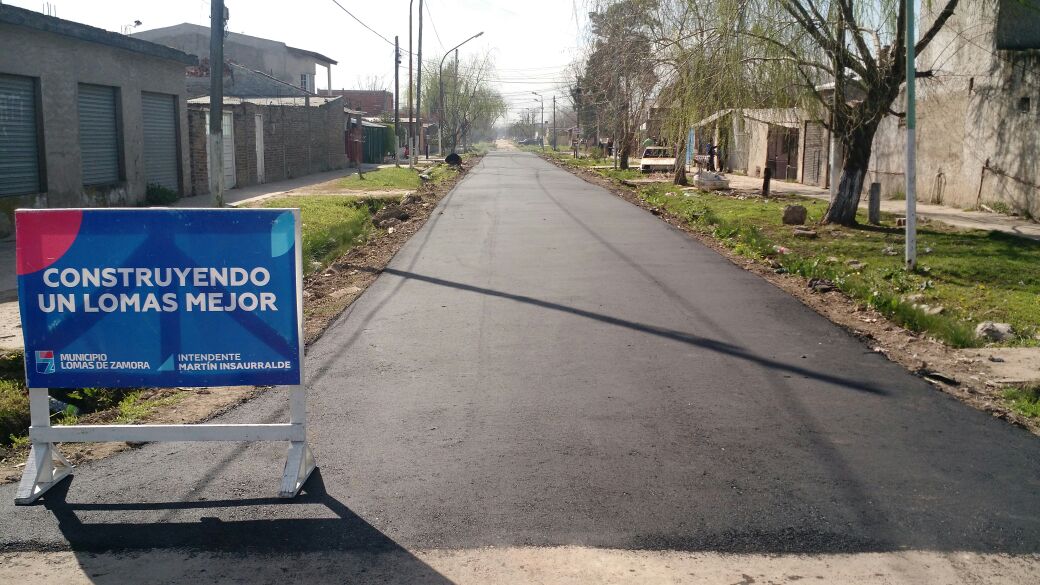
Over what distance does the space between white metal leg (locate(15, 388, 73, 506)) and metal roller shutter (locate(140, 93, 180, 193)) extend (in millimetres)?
17663

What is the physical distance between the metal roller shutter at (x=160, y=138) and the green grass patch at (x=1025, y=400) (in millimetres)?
19252

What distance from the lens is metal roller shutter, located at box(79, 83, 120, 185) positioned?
741 inches

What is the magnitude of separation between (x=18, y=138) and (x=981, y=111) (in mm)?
18744

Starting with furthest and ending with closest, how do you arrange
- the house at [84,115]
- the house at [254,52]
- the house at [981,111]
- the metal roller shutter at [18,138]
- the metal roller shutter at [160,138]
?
the house at [254,52], the metal roller shutter at [160,138], the house at [981,111], the house at [84,115], the metal roller shutter at [18,138]

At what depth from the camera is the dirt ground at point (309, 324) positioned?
223 inches

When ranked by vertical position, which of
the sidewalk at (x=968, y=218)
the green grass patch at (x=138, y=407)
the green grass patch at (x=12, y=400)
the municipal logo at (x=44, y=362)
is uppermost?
the municipal logo at (x=44, y=362)

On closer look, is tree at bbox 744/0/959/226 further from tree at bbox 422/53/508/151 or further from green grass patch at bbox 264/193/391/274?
tree at bbox 422/53/508/151

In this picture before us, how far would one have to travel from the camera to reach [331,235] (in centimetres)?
1681

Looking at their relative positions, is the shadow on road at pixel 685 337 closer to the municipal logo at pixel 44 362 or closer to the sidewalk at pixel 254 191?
the municipal logo at pixel 44 362

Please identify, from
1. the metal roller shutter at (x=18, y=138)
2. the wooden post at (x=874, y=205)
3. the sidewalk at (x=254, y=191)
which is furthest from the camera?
the sidewalk at (x=254, y=191)

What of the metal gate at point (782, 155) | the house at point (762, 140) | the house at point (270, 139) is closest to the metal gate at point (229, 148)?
the house at point (270, 139)

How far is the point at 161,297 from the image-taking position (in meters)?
5.10

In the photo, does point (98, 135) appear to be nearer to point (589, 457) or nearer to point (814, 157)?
point (589, 457)

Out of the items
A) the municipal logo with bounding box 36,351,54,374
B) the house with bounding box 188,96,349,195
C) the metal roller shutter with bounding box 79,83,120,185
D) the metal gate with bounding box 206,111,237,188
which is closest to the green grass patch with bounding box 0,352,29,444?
the municipal logo with bounding box 36,351,54,374
